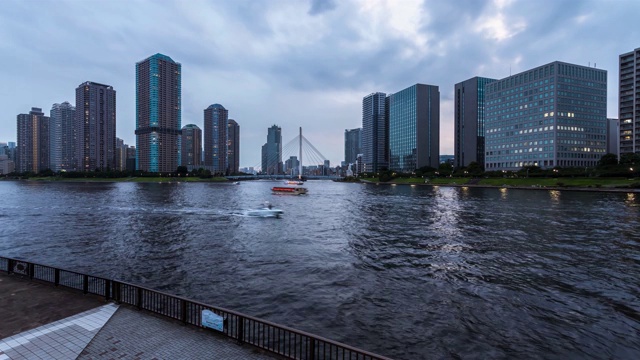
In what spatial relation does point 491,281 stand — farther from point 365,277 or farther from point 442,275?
point 365,277

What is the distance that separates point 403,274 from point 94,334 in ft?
61.1

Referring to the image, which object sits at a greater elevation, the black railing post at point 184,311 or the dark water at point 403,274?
the black railing post at point 184,311

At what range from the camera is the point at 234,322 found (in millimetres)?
14891

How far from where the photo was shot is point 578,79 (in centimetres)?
19675

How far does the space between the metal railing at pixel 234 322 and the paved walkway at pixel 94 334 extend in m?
0.53

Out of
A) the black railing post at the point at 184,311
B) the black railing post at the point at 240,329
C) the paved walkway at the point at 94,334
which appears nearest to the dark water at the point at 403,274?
the black railing post at the point at 240,329

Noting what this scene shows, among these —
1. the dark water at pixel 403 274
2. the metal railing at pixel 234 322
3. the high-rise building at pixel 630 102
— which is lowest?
the dark water at pixel 403 274

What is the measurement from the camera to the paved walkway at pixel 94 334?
9.74m

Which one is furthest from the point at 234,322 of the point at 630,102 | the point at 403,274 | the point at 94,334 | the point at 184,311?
the point at 630,102

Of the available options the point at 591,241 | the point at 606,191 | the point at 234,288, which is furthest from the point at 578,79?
the point at 234,288

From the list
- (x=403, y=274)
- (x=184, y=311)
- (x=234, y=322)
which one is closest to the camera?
(x=184, y=311)

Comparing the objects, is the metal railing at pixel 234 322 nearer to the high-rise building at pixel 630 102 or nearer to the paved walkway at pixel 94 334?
the paved walkway at pixel 94 334

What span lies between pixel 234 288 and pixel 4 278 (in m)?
11.7

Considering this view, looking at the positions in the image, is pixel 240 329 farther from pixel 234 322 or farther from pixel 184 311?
pixel 234 322
